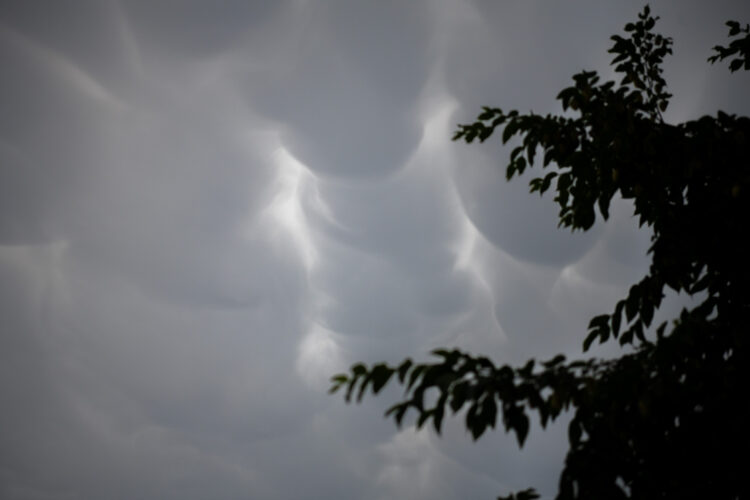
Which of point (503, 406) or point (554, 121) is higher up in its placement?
point (554, 121)

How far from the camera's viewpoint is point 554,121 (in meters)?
4.27

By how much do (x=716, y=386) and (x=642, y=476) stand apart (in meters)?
0.80

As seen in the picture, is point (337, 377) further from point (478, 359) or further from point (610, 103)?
point (610, 103)

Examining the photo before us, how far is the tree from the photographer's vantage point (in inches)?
94.0

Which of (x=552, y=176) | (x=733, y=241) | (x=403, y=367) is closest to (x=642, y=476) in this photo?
(x=403, y=367)

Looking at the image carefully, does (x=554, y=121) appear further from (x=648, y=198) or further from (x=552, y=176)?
(x=648, y=198)

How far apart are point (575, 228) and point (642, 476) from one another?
2.56 meters

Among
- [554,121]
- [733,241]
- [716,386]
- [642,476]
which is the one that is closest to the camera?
[642,476]

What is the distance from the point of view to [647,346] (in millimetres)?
3082

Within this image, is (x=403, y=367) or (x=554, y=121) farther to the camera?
(x=554, y=121)

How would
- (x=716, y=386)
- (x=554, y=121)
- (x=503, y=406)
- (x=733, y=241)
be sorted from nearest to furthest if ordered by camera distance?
(x=503, y=406) < (x=716, y=386) < (x=733, y=241) < (x=554, y=121)

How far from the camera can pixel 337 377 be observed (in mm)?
2408

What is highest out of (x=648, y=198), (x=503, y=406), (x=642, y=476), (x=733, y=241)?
(x=648, y=198)

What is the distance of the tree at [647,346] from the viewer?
7.84 ft
